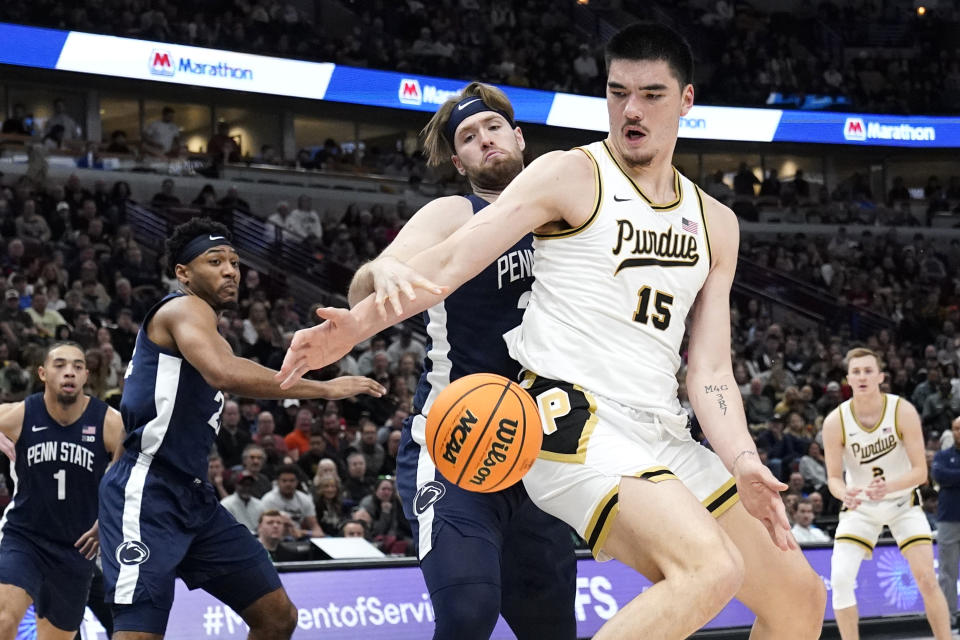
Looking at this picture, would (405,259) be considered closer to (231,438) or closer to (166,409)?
(166,409)

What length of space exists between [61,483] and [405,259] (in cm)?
350

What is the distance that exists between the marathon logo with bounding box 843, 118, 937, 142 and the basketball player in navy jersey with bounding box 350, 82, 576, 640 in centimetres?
2667

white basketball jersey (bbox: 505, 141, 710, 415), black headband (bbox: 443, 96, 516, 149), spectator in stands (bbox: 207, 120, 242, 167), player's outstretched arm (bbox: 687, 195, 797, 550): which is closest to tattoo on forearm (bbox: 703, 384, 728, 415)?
player's outstretched arm (bbox: 687, 195, 797, 550)

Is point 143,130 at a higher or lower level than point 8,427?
higher

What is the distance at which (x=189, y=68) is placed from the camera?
21.6 meters

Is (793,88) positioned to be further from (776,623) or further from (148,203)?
(776,623)

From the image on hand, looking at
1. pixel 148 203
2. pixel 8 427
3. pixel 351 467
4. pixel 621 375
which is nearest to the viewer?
pixel 621 375

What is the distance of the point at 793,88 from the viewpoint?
30062 mm

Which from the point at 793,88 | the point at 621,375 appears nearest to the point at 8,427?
the point at 621,375

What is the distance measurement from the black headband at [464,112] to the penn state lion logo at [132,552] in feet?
7.24

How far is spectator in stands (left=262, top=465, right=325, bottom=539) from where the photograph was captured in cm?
1063

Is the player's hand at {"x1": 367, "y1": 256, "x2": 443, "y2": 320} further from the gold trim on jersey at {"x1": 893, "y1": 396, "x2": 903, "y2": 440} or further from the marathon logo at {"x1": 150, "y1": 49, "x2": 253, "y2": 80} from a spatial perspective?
the marathon logo at {"x1": 150, "y1": 49, "x2": 253, "y2": 80}

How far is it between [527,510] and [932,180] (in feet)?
98.7

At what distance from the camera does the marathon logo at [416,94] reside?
24.3m
